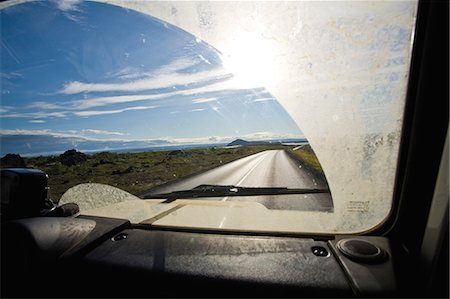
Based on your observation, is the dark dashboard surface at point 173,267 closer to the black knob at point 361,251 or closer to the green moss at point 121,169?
the black knob at point 361,251

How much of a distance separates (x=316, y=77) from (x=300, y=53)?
0.75 ft

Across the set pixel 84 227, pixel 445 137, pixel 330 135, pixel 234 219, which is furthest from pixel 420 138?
pixel 84 227

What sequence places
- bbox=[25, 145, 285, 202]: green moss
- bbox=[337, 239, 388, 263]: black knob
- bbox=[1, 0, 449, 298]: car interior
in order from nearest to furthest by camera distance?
bbox=[1, 0, 449, 298]: car interior < bbox=[337, 239, 388, 263]: black knob < bbox=[25, 145, 285, 202]: green moss

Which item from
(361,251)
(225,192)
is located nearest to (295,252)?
(361,251)

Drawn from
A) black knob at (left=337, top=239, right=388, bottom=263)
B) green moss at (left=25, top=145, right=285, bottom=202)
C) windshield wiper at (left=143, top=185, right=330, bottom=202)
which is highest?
green moss at (left=25, top=145, right=285, bottom=202)

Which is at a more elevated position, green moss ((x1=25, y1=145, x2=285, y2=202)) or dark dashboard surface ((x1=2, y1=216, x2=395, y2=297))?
green moss ((x1=25, y1=145, x2=285, y2=202))

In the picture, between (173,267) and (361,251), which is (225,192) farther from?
(361,251)

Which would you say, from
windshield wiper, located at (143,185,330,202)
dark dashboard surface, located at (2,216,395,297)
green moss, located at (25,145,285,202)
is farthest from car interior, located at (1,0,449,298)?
windshield wiper, located at (143,185,330,202)

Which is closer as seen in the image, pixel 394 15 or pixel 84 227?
pixel 394 15

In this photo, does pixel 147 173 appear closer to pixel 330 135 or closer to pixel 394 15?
pixel 330 135

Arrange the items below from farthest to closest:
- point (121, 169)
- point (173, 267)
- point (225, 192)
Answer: point (121, 169)
point (225, 192)
point (173, 267)

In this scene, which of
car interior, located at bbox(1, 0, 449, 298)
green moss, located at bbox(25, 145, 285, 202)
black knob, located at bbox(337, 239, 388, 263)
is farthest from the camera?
green moss, located at bbox(25, 145, 285, 202)

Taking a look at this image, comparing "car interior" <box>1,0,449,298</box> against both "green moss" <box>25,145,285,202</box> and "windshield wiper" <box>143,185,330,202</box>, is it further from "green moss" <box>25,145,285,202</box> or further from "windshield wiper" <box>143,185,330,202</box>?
"windshield wiper" <box>143,185,330,202</box>

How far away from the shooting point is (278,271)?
1.71 meters
